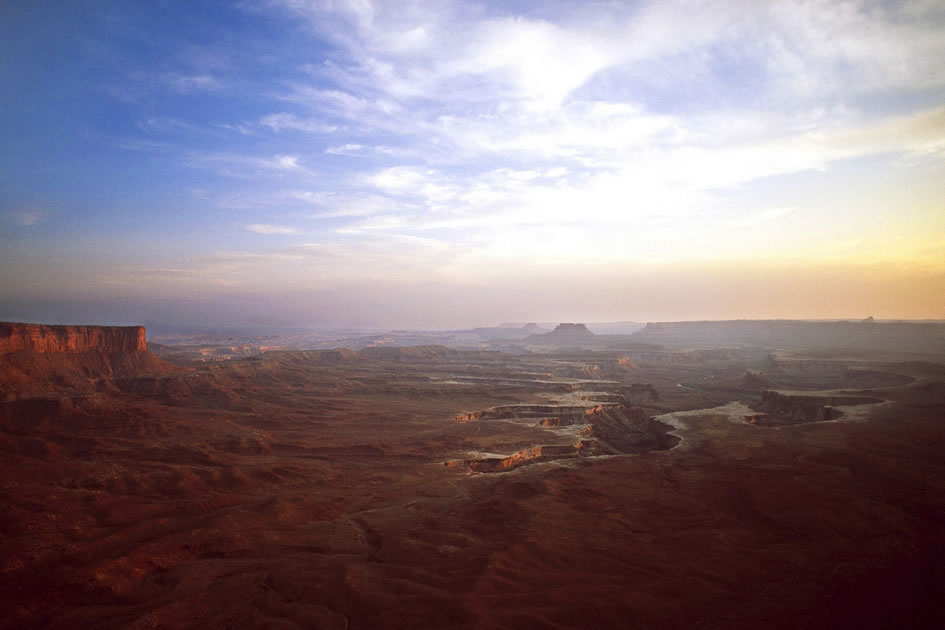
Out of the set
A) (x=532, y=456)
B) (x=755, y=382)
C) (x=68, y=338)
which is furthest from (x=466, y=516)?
(x=755, y=382)

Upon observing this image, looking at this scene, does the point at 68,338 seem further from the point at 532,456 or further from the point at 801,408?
the point at 801,408

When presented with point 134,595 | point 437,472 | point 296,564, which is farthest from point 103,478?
point 437,472

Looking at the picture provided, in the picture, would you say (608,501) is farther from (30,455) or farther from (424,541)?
(30,455)

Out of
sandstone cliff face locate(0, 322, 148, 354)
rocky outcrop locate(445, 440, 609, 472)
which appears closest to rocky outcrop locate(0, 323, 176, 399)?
sandstone cliff face locate(0, 322, 148, 354)

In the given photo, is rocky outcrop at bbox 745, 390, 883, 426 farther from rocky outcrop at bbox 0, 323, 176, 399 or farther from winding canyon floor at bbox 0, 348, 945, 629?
rocky outcrop at bbox 0, 323, 176, 399

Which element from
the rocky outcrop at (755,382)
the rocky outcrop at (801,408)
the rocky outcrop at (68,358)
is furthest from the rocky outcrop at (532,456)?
the rocky outcrop at (755,382)

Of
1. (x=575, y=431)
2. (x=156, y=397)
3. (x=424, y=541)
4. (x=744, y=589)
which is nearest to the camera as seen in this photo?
(x=744, y=589)
